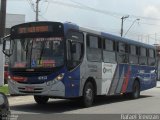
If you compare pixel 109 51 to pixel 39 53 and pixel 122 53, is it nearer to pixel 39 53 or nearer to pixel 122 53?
pixel 122 53

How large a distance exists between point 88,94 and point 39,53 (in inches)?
106

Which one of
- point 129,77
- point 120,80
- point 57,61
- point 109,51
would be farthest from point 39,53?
point 129,77

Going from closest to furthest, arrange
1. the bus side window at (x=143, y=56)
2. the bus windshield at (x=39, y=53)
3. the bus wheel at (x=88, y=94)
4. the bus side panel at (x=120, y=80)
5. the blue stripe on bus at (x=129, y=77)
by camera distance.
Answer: the bus windshield at (x=39, y=53)
the bus wheel at (x=88, y=94)
the bus side panel at (x=120, y=80)
the blue stripe on bus at (x=129, y=77)
the bus side window at (x=143, y=56)

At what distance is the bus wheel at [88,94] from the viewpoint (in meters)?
17.2

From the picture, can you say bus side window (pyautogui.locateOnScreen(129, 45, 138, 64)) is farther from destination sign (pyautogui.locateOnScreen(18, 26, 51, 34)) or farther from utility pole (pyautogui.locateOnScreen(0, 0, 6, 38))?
utility pole (pyautogui.locateOnScreen(0, 0, 6, 38))

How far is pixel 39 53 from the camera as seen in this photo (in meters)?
16.2

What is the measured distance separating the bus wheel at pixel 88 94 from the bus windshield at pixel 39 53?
1.92 m

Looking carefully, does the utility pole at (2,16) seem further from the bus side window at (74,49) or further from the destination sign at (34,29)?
the bus side window at (74,49)

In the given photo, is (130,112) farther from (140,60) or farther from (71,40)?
(140,60)

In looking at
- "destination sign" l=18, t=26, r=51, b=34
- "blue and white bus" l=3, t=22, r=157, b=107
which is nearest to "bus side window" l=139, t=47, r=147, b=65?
"blue and white bus" l=3, t=22, r=157, b=107

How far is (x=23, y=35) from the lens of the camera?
16828mm

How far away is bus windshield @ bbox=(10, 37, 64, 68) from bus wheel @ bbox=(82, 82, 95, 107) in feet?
6.28

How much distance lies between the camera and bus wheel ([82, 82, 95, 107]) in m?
17.2

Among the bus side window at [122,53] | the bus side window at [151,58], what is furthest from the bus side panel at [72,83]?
the bus side window at [151,58]
